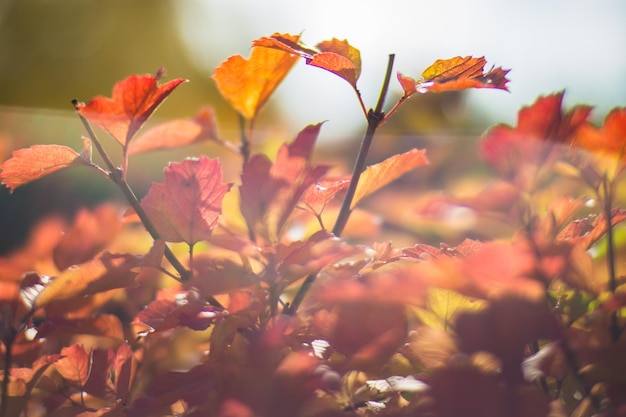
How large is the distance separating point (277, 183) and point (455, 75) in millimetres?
176

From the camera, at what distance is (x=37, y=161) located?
22.6 inches

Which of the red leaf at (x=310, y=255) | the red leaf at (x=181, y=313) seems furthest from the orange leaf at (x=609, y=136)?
the red leaf at (x=181, y=313)

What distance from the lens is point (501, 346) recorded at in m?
0.38

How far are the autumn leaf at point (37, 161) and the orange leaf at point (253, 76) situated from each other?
150mm

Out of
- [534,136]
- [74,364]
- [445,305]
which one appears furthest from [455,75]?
[74,364]

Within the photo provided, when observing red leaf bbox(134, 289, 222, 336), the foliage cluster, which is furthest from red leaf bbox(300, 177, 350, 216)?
red leaf bbox(134, 289, 222, 336)

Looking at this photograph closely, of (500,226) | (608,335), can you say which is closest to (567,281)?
(608,335)

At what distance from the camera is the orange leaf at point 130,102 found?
564mm

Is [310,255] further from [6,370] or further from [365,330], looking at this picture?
[6,370]

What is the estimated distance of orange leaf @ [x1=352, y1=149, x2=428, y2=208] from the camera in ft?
1.88

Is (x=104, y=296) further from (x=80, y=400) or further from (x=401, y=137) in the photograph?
(x=401, y=137)

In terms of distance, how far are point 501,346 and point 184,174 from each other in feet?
0.99

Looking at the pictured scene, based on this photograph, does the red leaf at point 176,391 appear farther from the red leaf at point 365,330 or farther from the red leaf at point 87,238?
the red leaf at point 87,238

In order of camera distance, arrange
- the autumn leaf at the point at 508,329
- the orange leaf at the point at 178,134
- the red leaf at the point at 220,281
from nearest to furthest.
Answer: the autumn leaf at the point at 508,329 < the red leaf at the point at 220,281 < the orange leaf at the point at 178,134
